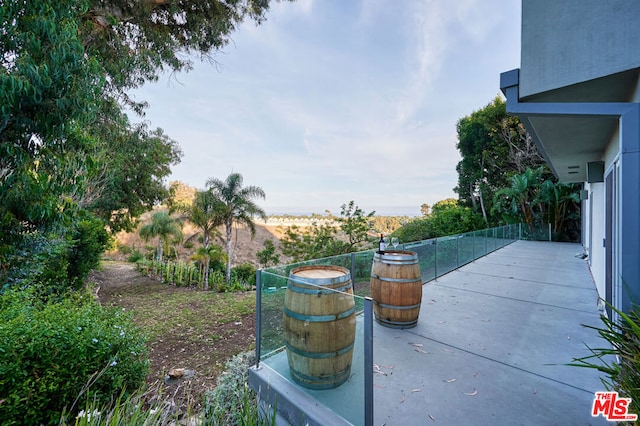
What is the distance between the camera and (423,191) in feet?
69.4

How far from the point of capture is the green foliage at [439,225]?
1352 cm

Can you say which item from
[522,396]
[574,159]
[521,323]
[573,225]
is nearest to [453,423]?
[522,396]

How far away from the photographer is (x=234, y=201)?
11977 mm

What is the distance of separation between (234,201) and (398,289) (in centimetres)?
1009

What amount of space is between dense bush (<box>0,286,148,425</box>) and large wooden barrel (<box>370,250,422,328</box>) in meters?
2.93

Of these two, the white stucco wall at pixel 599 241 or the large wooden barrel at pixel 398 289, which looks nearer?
the large wooden barrel at pixel 398 289

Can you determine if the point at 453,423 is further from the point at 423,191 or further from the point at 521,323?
the point at 423,191

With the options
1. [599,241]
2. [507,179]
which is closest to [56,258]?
[599,241]

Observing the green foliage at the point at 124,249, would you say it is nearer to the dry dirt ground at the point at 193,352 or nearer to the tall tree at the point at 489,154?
the dry dirt ground at the point at 193,352

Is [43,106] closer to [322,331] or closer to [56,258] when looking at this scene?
[322,331]

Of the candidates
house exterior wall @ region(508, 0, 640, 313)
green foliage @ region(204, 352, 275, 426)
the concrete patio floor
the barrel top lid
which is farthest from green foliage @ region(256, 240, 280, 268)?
house exterior wall @ region(508, 0, 640, 313)

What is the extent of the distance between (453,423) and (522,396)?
786mm

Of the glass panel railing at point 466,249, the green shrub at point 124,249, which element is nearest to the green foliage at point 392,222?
the glass panel railing at point 466,249

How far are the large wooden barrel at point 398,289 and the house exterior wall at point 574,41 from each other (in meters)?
2.39
